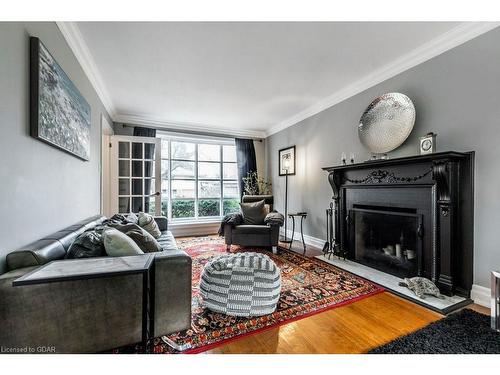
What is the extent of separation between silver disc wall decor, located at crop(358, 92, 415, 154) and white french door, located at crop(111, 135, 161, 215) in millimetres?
3392

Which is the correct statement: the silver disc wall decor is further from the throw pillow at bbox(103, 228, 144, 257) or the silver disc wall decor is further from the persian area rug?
the throw pillow at bbox(103, 228, 144, 257)

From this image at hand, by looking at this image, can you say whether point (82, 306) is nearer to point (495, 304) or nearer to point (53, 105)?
point (53, 105)

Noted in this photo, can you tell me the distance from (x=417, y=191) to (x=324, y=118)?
1.89m

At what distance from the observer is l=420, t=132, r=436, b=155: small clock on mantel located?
222 cm

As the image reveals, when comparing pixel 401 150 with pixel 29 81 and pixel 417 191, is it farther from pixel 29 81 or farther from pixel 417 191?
pixel 29 81

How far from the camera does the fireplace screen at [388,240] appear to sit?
95.9 inches

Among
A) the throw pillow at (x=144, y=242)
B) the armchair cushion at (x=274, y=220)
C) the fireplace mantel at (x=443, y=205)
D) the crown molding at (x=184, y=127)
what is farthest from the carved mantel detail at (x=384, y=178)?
the crown molding at (x=184, y=127)

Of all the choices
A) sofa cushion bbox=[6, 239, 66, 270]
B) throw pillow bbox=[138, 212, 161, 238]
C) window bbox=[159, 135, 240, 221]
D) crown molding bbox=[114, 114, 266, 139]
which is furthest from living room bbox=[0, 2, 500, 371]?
window bbox=[159, 135, 240, 221]

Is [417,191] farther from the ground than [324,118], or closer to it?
closer to it

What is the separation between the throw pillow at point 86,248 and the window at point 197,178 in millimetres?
3535

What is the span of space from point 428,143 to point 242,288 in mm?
2240

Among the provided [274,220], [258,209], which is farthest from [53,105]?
[258,209]
